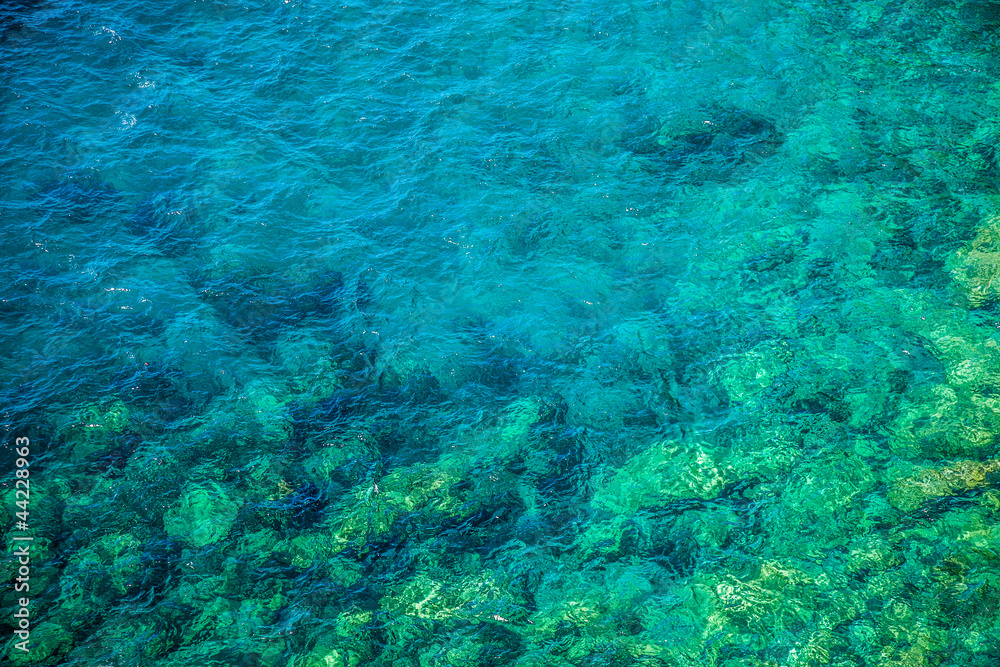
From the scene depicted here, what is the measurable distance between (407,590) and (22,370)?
1384cm

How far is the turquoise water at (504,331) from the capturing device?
16734 mm

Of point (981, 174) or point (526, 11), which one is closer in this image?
point (981, 174)

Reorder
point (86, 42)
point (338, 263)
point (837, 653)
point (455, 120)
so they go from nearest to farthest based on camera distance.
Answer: point (837, 653), point (338, 263), point (455, 120), point (86, 42)

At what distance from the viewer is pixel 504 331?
22.3 metres

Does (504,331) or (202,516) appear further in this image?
(504,331)

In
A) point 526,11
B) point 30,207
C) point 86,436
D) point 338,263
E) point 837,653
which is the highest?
point 526,11

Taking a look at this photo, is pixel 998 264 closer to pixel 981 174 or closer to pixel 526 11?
pixel 981 174

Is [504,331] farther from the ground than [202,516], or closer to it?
farther from the ground

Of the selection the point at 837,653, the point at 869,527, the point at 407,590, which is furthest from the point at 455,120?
the point at 837,653

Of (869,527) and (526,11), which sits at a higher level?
(526,11)

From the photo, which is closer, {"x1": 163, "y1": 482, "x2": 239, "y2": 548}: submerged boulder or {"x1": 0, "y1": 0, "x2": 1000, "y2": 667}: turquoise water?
{"x1": 0, "y1": 0, "x2": 1000, "y2": 667}: turquoise water

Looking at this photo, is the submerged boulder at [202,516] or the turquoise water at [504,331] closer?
the turquoise water at [504,331]

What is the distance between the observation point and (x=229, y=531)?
59.6 feet

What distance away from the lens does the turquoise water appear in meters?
16.7
